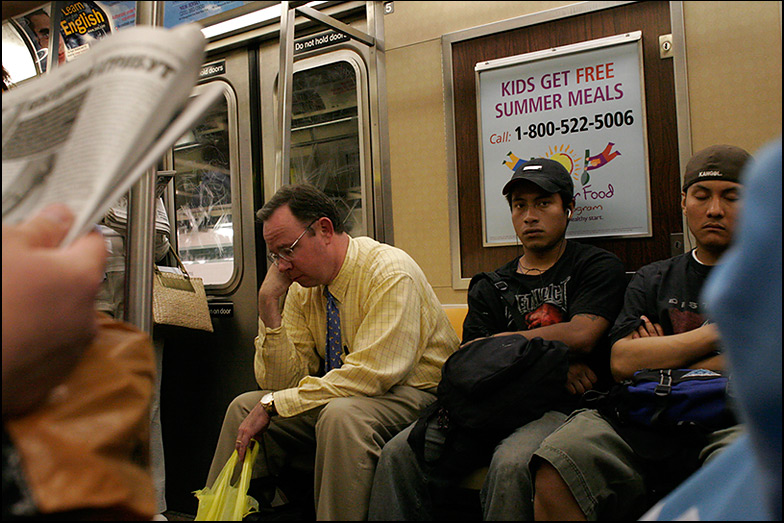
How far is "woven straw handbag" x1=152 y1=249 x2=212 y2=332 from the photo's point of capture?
335 cm

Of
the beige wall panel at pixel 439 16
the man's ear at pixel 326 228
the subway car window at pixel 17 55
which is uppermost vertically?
the subway car window at pixel 17 55

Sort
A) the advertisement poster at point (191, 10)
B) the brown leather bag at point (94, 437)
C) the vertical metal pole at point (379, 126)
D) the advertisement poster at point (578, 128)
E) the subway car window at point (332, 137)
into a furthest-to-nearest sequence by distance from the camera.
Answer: the subway car window at point (332, 137)
the vertical metal pole at point (379, 126)
the advertisement poster at point (191, 10)
the advertisement poster at point (578, 128)
the brown leather bag at point (94, 437)

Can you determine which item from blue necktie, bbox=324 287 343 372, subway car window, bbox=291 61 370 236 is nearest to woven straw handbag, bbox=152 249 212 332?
subway car window, bbox=291 61 370 236

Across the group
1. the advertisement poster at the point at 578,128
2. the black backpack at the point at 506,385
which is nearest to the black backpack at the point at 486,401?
the black backpack at the point at 506,385

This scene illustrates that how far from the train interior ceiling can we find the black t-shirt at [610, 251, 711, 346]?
1.35ft

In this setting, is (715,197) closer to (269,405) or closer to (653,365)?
(653,365)

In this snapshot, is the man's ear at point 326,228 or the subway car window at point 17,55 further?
the subway car window at point 17,55

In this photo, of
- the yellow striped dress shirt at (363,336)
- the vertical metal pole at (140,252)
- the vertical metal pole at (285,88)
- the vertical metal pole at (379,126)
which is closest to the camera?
the vertical metal pole at (140,252)

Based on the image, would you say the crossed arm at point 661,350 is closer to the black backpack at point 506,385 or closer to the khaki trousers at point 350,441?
the black backpack at point 506,385

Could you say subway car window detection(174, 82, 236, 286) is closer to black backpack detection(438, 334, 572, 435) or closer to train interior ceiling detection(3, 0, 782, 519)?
train interior ceiling detection(3, 0, 782, 519)

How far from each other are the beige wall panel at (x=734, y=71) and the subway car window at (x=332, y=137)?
1731mm

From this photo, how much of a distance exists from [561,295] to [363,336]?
863 mm

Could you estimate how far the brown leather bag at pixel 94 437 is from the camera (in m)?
0.59

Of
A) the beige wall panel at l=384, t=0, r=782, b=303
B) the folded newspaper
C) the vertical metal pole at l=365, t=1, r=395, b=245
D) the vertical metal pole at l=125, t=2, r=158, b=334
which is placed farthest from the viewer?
the vertical metal pole at l=365, t=1, r=395, b=245
